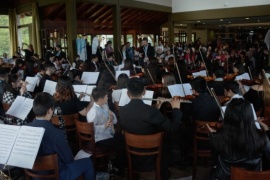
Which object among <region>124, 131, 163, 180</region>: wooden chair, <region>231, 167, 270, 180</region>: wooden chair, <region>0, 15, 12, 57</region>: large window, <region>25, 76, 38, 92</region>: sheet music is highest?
<region>0, 15, 12, 57</region>: large window

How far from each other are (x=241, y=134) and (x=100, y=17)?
13539mm

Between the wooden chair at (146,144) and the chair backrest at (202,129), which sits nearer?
the wooden chair at (146,144)

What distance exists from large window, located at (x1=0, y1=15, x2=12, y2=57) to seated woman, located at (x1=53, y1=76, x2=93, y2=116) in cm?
1046

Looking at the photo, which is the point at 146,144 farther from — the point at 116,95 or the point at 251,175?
the point at 116,95

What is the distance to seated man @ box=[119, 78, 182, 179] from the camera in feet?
9.81

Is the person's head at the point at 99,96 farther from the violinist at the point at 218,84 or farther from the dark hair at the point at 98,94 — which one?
the violinist at the point at 218,84

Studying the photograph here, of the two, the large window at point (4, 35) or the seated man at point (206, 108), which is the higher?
the large window at point (4, 35)

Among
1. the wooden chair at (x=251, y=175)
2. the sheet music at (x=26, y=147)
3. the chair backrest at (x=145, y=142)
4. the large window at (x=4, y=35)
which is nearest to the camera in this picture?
the wooden chair at (x=251, y=175)

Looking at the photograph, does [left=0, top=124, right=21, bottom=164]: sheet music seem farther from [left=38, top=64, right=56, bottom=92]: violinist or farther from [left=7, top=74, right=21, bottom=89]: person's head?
[left=38, top=64, right=56, bottom=92]: violinist

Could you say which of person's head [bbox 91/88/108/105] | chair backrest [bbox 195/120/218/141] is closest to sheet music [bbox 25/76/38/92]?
person's head [bbox 91/88/108/105]

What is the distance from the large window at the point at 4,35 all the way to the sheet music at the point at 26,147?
12.2 metres

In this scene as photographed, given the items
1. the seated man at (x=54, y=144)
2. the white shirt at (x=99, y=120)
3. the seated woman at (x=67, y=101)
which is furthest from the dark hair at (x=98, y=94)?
the seated man at (x=54, y=144)

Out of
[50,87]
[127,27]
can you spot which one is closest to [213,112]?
[50,87]

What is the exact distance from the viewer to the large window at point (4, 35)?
12.9 meters
